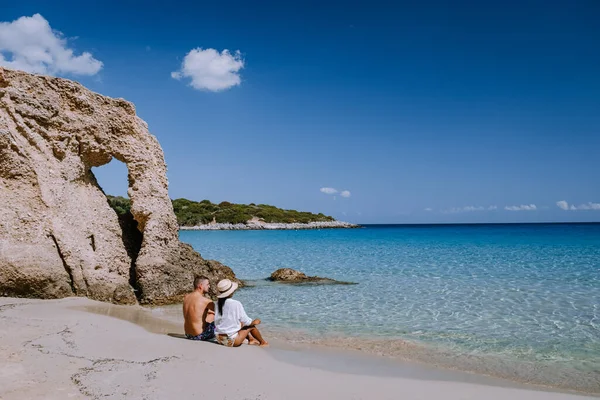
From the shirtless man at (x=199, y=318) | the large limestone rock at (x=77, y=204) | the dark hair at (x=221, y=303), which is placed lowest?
the shirtless man at (x=199, y=318)

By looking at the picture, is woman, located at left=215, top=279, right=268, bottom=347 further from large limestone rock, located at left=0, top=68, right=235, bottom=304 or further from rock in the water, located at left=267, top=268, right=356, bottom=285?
rock in the water, located at left=267, top=268, right=356, bottom=285

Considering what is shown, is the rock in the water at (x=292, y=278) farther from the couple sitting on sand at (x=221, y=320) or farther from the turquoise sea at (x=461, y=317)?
the couple sitting on sand at (x=221, y=320)

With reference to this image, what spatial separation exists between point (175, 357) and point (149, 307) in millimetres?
5491

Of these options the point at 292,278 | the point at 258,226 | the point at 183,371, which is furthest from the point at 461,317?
the point at 258,226

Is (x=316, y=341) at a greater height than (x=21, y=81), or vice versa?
(x=21, y=81)

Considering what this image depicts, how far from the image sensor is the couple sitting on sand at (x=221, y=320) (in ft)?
23.4

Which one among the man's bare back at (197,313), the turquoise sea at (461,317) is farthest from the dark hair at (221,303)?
the turquoise sea at (461,317)

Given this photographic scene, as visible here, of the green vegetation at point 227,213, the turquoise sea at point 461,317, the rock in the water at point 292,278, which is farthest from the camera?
the green vegetation at point 227,213

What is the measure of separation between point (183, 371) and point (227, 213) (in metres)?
81.8

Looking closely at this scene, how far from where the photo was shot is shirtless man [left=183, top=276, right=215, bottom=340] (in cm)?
734

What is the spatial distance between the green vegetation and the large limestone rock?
2492 inches

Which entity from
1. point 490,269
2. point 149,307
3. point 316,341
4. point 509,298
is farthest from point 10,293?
point 490,269

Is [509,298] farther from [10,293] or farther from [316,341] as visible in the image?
[10,293]

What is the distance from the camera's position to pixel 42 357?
5547 millimetres
